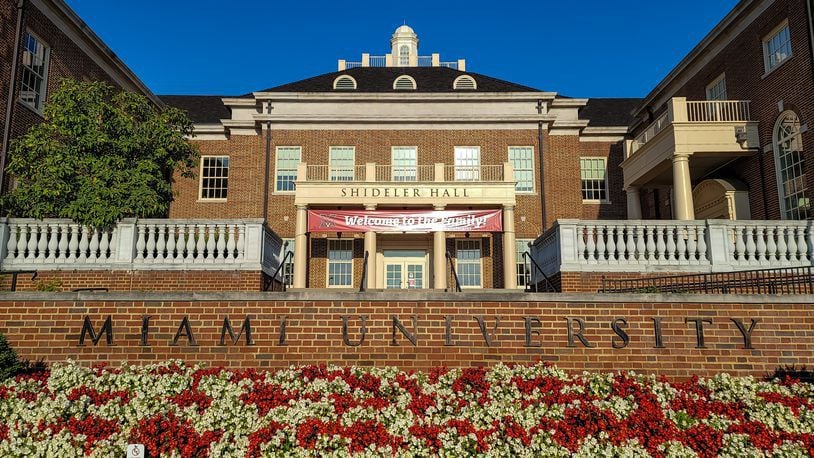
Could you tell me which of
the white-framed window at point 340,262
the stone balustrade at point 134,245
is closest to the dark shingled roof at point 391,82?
the white-framed window at point 340,262

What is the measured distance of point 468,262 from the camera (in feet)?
76.5

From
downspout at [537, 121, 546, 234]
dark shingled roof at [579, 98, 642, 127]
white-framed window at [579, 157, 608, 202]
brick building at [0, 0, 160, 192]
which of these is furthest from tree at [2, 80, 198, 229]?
dark shingled roof at [579, 98, 642, 127]

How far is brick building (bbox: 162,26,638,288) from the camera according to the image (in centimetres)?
2314

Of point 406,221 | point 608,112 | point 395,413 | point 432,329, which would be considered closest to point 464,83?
point 608,112

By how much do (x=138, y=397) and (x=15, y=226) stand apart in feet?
22.8

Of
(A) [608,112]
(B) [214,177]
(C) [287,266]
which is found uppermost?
(A) [608,112]

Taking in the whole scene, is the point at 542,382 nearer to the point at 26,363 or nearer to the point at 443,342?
the point at 443,342

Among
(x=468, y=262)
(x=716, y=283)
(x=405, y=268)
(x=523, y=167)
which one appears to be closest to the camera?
(x=716, y=283)

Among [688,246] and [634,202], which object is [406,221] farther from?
[688,246]

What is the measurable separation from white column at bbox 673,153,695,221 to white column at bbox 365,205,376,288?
986 centimetres

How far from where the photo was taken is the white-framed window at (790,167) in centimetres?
1581

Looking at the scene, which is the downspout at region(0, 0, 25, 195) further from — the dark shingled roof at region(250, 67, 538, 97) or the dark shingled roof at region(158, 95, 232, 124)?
the dark shingled roof at region(158, 95, 232, 124)

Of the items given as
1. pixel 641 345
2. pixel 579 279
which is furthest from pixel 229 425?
pixel 579 279

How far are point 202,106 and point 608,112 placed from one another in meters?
21.7
